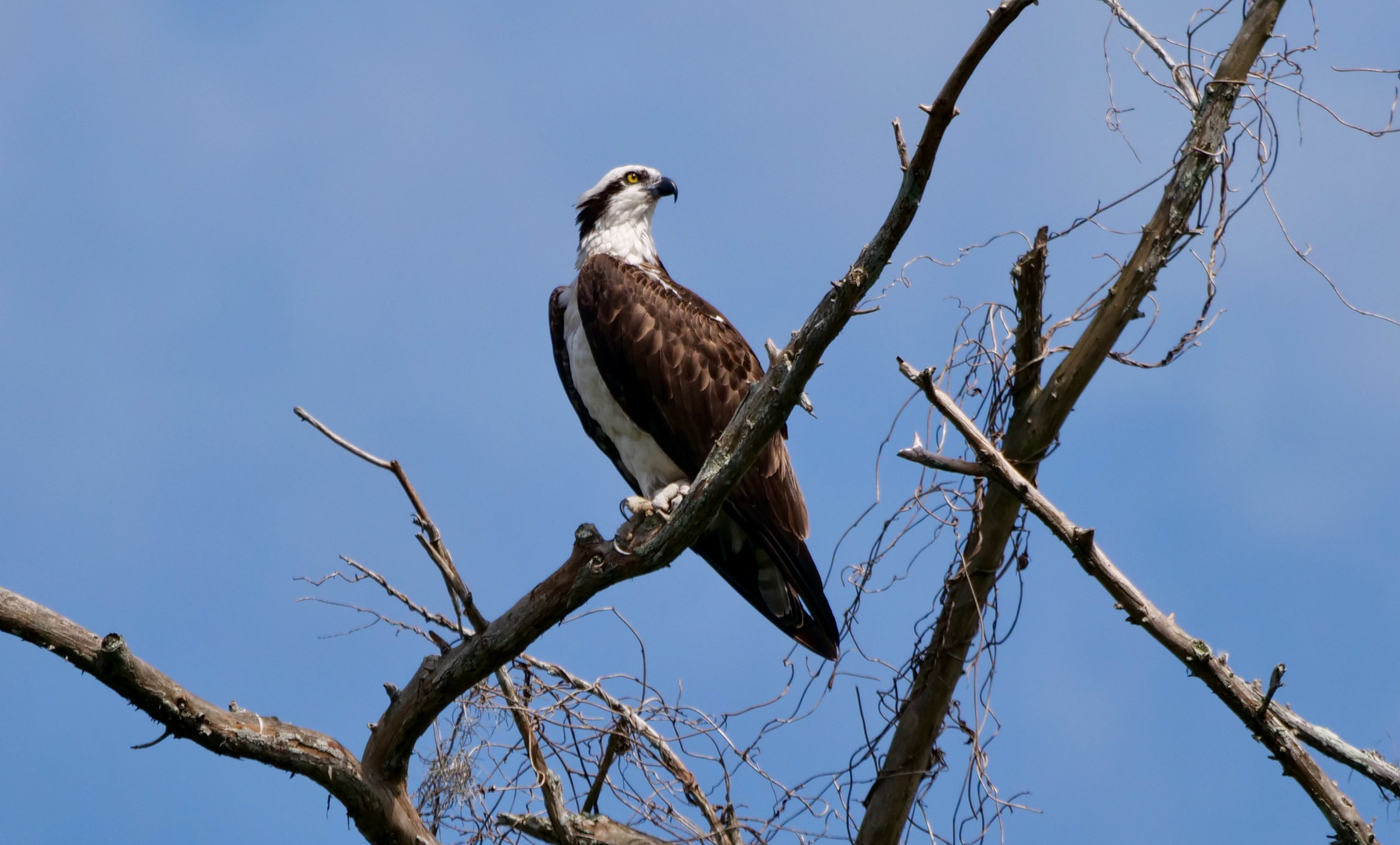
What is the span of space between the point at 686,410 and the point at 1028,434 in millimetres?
1512

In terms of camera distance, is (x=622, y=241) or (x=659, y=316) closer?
(x=659, y=316)

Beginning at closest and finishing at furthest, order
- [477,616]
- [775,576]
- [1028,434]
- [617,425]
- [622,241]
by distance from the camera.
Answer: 1. [477,616]
2. [1028,434]
3. [775,576]
4. [617,425]
5. [622,241]

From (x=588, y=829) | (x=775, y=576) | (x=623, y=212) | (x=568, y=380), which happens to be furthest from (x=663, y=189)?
(x=588, y=829)

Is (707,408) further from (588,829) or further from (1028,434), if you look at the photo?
(588,829)

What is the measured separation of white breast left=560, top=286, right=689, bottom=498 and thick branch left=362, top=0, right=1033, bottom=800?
1.11 meters

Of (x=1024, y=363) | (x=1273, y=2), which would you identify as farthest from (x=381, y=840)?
(x=1273, y=2)

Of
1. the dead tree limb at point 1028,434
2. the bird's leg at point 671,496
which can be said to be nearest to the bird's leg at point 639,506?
the bird's leg at point 671,496

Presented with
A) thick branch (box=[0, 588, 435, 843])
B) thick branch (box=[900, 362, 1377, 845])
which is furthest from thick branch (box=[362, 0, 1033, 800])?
thick branch (box=[900, 362, 1377, 845])

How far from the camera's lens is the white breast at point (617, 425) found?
5516 mm

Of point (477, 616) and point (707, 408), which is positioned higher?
point (707, 408)

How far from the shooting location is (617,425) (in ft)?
18.4

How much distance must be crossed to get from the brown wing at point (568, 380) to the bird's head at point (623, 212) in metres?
0.43

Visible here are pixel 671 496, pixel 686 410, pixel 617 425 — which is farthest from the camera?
pixel 617 425

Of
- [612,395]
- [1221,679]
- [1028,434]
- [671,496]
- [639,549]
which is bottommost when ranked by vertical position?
[639,549]
